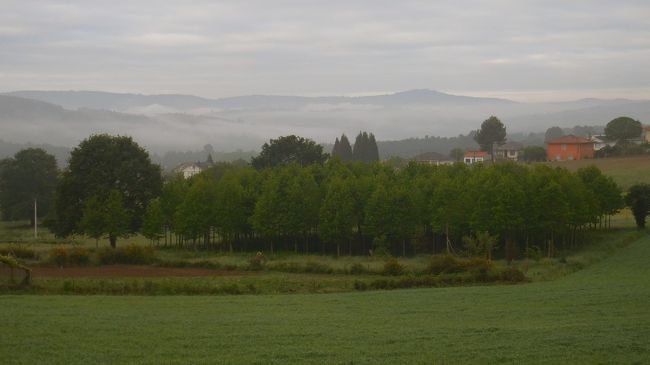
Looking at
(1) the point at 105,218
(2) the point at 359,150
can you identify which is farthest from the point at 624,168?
(1) the point at 105,218

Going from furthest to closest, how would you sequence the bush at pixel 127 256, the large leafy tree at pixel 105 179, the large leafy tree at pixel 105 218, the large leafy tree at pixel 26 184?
the large leafy tree at pixel 26 184, the large leafy tree at pixel 105 179, the large leafy tree at pixel 105 218, the bush at pixel 127 256

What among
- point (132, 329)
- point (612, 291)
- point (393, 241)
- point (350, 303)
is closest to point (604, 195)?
point (393, 241)

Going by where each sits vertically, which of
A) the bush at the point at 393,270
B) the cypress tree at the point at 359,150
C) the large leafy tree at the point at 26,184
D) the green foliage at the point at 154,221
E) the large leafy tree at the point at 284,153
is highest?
the cypress tree at the point at 359,150

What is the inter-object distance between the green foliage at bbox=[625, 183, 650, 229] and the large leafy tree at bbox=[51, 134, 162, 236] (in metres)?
45.5

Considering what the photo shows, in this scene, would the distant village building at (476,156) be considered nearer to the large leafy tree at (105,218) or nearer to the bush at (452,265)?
the large leafy tree at (105,218)

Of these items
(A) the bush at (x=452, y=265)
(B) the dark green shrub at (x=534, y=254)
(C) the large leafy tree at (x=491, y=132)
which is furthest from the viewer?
(C) the large leafy tree at (x=491, y=132)

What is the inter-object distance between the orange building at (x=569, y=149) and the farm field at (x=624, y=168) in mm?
19294

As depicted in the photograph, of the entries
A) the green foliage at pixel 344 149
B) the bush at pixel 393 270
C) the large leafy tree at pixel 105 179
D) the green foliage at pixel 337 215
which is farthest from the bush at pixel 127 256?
the green foliage at pixel 344 149

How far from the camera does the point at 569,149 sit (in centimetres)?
14088

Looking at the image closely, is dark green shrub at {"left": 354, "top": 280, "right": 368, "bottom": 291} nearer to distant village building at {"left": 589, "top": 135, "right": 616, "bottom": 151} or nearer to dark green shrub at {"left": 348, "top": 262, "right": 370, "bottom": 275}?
dark green shrub at {"left": 348, "top": 262, "right": 370, "bottom": 275}

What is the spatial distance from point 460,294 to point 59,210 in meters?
45.6

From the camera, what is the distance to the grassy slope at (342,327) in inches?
779

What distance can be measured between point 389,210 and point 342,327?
116 feet

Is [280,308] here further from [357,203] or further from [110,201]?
[110,201]
